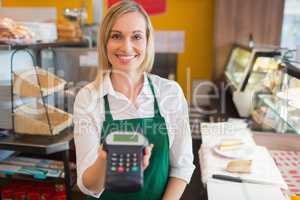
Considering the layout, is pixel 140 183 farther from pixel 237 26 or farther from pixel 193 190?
pixel 237 26

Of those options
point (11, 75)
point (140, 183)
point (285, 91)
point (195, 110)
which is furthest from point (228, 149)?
point (11, 75)

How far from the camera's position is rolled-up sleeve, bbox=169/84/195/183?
2.93 feet

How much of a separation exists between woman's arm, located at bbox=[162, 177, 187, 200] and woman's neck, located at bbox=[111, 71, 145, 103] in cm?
29

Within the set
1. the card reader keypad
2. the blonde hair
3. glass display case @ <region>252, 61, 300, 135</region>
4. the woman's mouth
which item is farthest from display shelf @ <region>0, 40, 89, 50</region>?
glass display case @ <region>252, 61, 300, 135</region>

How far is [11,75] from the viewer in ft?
4.51

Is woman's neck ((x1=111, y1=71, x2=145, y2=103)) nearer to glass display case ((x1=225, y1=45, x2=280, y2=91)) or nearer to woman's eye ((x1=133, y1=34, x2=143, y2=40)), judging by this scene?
woman's eye ((x1=133, y1=34, x2=143, y2=40))

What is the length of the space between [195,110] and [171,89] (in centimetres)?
132

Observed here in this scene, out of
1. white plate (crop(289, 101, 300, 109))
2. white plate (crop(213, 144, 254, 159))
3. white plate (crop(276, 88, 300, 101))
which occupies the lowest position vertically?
white plate (crop(213, 144, 254, 159))

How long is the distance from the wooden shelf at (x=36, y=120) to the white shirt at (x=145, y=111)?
595 mm

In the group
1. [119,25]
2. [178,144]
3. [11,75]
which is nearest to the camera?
[119,25]

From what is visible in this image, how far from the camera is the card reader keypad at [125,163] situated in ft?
2.00

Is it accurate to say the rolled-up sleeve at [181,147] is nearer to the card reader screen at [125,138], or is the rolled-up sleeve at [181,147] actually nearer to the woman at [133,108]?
the woman at [133,108]

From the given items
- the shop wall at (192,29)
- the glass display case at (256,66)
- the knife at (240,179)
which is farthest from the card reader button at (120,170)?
the shop wall at (192,29)

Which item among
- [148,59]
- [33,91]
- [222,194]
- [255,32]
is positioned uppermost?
[255,32]
